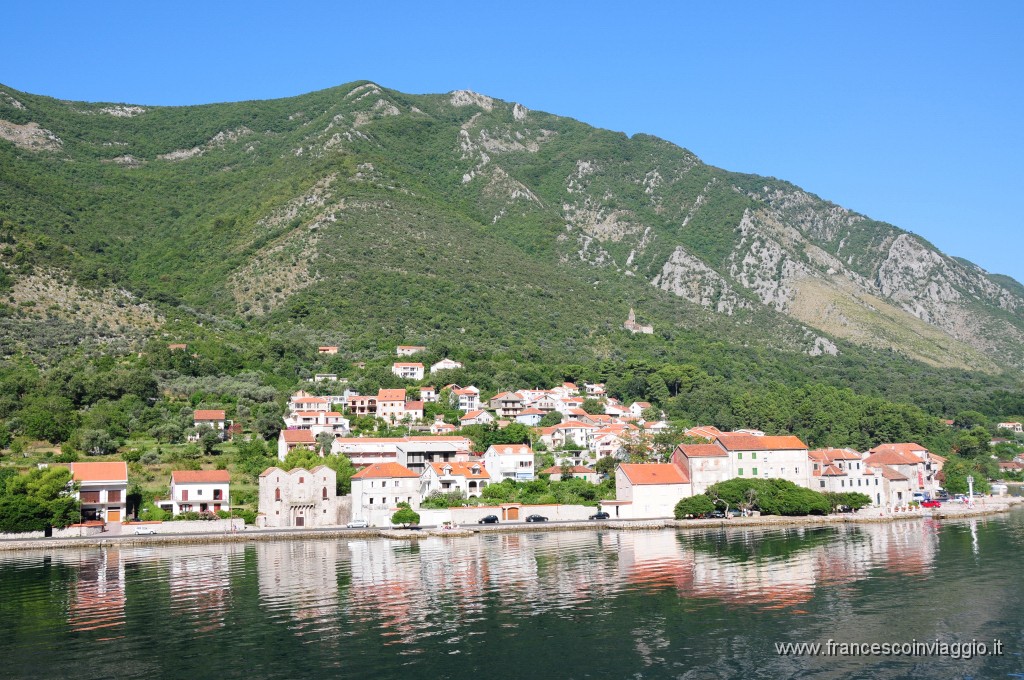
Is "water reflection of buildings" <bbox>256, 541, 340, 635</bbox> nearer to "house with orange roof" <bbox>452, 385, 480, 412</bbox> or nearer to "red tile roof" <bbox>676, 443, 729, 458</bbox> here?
"red tile roof" <bbox>676, 443, 729, 458</bbox>

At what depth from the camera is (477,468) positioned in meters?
82.6

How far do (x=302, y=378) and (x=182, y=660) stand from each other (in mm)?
90670

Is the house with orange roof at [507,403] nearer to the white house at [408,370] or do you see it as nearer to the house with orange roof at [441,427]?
the white house at [408,370]

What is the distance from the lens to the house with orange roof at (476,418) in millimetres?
104738

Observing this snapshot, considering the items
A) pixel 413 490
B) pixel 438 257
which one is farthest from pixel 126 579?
pixel 438 257

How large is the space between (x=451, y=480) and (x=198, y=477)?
2039 cm

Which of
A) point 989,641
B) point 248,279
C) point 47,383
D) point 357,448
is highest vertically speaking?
point 248,279

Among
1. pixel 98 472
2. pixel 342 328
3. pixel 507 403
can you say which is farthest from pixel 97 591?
pixel 342 328

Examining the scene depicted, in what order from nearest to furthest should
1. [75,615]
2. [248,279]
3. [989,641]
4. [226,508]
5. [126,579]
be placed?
[989,641]
[75,615]
[126,579]
[226,508]
[248,279]

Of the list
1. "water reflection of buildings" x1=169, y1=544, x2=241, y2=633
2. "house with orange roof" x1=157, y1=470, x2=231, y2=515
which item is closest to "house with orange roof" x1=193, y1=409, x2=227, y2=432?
"house with orange roof" x1=157, y1=470, x2=231, y2=515

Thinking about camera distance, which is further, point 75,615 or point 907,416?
point 907,416

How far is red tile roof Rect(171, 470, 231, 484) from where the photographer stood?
7206 centimetres

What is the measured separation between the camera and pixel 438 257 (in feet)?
566

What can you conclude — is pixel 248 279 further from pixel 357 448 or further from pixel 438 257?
pixel 357 448
